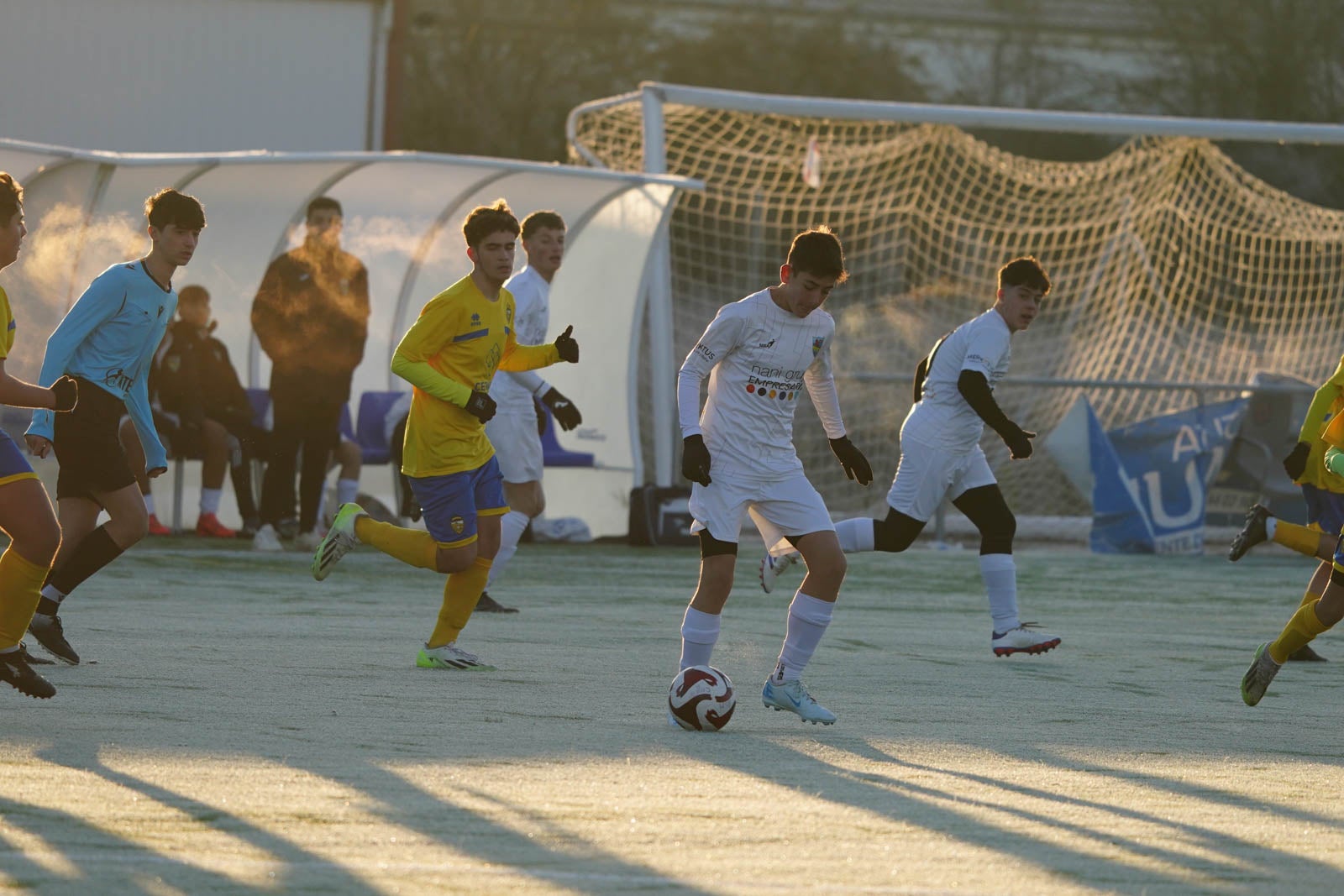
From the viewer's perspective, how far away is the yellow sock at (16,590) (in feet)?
19.0

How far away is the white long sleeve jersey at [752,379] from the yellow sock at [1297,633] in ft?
6.01

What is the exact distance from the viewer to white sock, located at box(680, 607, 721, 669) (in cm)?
612

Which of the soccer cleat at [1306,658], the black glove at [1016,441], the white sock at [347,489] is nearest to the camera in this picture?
the black glove at [1016,441]

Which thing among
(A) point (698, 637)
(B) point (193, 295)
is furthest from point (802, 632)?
(B) point (193, 295)

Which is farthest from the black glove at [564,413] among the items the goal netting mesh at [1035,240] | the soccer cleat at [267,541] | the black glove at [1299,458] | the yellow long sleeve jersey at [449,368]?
the goal netting mesh at [1035,240]

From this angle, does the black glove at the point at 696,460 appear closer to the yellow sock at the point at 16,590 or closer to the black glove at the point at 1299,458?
the yellow sock at the point at 16,590

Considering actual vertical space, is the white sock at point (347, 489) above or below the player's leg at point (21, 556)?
below

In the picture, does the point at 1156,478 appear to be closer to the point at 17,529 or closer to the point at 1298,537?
the point at 1298,537

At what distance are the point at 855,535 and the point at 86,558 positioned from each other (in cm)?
350

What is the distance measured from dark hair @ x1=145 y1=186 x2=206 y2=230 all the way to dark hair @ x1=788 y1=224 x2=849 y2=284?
6.85 ft

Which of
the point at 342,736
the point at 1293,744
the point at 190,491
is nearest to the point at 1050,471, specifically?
the point at 190,491

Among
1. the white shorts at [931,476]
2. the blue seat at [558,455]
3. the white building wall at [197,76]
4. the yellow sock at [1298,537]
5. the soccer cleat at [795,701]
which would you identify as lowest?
the soccer cleat at [795,701]

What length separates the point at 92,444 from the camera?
6.77m

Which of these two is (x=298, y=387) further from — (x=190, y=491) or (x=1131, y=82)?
(x=1131, y=82)
